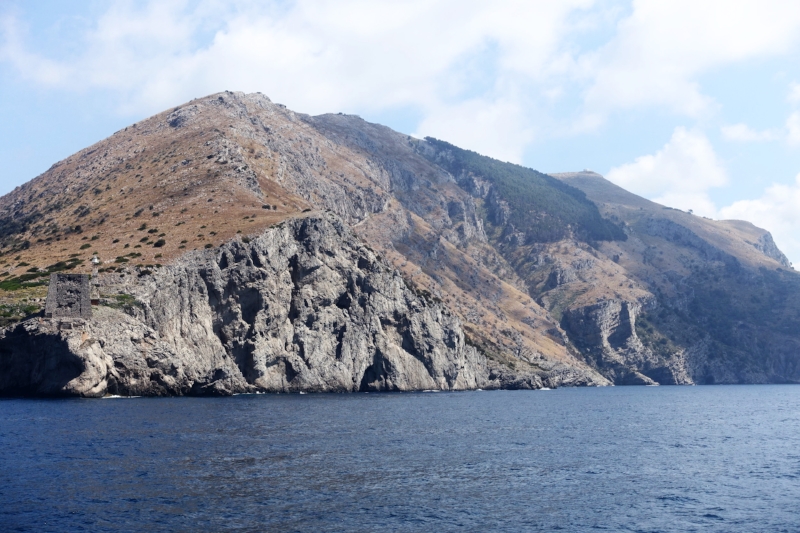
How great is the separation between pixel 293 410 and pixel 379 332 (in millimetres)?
47518

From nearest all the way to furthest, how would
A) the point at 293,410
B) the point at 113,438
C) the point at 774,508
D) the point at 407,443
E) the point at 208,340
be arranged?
the point at 774,508
the point at 113,438
the point at 407,443
the point at 293,410
the point at 208,340

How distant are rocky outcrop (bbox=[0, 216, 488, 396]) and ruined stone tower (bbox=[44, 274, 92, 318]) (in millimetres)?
1742

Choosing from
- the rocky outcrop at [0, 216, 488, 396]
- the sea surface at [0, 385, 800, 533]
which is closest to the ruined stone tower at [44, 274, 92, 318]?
the rocky outcrop at [0, 216, 488, 396]

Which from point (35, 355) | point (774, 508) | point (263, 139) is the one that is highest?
point (263, 139)

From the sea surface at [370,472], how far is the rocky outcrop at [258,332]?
9604 mm

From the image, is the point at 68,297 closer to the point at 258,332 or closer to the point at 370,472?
the point at 258,332

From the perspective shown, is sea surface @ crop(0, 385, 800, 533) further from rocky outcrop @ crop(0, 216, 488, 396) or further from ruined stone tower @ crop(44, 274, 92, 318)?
ruined stone tower @ crop(44, 274, 92, 318)

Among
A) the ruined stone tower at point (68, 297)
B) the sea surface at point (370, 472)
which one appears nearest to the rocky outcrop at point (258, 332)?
the ruined stone tower at point (68, 297)

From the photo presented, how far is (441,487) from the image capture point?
1764 inches

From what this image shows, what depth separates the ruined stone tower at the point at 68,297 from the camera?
295 feet

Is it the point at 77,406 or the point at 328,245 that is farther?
the point at 328,245

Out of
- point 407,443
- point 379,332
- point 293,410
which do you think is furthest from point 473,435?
point 379,332

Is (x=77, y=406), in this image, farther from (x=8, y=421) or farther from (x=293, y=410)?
(x=293, y=410)

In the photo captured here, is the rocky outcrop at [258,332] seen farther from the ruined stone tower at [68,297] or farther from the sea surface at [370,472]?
the sea surface at [370,472]
